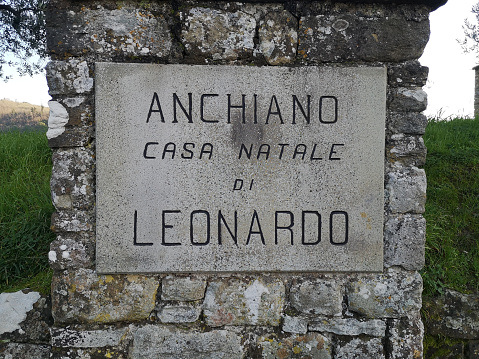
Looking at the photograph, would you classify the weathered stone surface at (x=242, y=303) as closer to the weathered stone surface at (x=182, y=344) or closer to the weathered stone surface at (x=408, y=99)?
the weathered stone surface at (x=182, y=344)

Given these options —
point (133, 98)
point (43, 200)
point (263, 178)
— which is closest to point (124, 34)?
point (133, 98)

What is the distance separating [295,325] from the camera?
79.7 inches

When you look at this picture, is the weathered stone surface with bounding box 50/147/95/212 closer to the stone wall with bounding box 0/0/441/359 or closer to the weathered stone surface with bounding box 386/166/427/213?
the stone wall with bounding box 0/0/441/359

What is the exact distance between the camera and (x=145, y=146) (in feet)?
6.49

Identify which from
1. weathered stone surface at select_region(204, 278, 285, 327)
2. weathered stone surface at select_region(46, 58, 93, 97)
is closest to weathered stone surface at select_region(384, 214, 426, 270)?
weathered stone surface at select_region(204, 278, 285, 327)

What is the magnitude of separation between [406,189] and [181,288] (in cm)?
134

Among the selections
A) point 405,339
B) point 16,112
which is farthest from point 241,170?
point 16,112

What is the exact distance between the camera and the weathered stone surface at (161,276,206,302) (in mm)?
2006

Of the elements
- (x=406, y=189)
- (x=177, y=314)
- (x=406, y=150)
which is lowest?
(x=177, y=314)

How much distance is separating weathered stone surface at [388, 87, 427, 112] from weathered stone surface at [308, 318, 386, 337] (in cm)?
117

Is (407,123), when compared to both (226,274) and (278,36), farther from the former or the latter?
(226,274)

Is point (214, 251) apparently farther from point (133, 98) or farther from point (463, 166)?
point (463, 166)

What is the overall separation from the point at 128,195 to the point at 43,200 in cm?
126

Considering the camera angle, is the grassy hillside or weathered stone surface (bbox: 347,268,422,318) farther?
the grassy hillside
